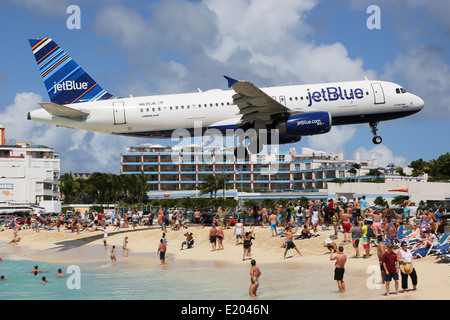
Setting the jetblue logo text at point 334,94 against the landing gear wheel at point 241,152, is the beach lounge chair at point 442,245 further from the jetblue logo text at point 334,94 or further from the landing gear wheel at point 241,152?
the landing gear wheel at point 241,152

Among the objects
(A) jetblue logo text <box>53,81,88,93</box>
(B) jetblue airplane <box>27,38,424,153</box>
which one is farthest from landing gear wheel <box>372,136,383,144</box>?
(A) jetblue logo text <box>53,81,88,93</box>

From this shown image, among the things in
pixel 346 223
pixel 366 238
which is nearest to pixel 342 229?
pixel 346 223

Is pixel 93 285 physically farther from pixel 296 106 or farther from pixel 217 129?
pixel 296 106

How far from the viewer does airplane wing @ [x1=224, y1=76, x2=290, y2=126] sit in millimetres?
37219

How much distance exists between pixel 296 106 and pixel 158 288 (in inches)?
634

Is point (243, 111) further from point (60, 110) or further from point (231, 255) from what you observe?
point (60, 110)

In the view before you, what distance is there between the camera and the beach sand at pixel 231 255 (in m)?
24.8

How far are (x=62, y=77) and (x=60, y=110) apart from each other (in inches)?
179

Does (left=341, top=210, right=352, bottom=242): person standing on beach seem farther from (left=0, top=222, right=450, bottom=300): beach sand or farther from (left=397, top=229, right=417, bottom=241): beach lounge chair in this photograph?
(left=397, top=229, right=417, bottom=241): beach lounge chair

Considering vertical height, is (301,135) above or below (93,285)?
above

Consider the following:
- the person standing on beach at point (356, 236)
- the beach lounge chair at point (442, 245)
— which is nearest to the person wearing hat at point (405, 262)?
the beach lounge chair at point (442, 245)

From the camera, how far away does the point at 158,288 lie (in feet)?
102
